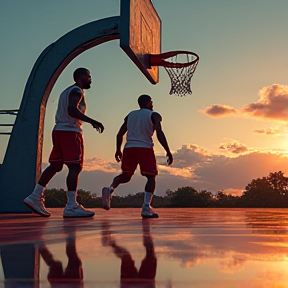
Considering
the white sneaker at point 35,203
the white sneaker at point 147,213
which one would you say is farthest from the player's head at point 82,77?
the white sneaker at point 147,213

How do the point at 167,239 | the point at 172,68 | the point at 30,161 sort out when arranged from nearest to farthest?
the point at 167,239, the point at 30,161, the point at 172,68

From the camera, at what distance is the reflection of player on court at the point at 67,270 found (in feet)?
5.55

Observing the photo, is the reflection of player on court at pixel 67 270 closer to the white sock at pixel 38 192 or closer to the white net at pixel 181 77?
the white sock at pixel 38 192

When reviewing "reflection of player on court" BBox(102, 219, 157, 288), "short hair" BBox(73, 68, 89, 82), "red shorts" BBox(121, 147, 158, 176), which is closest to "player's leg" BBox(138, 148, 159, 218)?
"red shorts" BBox(121, 147, 158, 176)

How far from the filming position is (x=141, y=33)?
8922 mm

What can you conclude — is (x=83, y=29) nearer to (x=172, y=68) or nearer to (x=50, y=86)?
(x=50, y=86)

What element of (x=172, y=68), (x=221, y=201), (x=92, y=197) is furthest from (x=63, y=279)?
(x=221, y=201)

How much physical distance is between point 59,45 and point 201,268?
7.12 meters

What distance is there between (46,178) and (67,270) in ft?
15.4

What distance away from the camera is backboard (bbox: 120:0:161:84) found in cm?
773

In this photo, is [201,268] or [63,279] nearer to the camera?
[63,279]

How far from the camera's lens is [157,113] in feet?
22.8

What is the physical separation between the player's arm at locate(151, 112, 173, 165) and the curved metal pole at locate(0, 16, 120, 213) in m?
2.31

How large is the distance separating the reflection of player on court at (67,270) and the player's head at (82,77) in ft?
13.8
